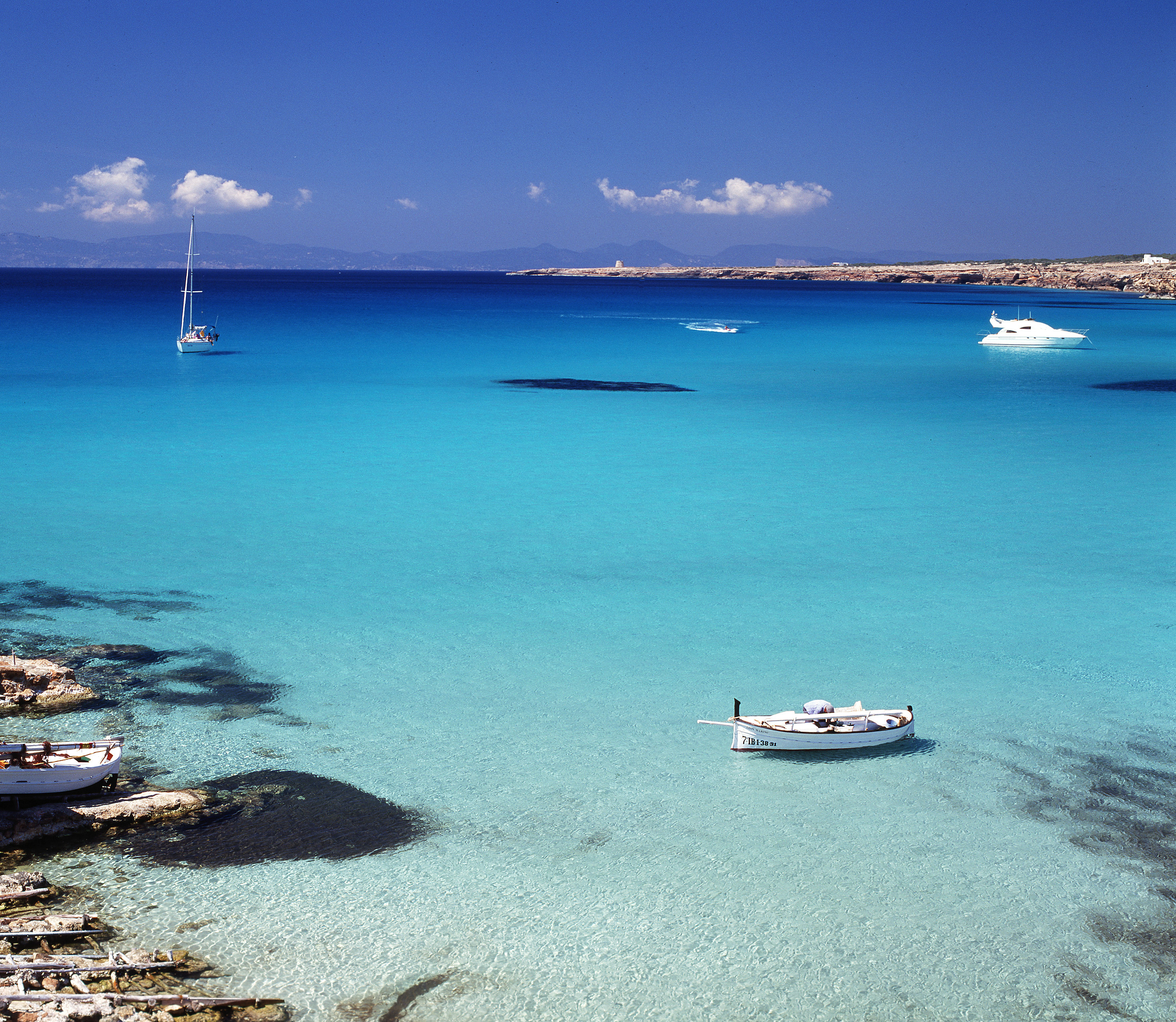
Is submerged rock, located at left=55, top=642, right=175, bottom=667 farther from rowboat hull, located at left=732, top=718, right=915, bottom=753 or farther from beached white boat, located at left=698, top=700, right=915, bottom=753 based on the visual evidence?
rowboat hull, located at left=732, top=718, right=915, bottom=753

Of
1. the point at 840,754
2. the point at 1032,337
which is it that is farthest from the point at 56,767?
the point at 1032,337

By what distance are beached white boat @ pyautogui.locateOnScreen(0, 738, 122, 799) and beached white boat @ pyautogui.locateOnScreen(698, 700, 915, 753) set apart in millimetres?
7200

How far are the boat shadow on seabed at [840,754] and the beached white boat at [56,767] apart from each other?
7679 millimetres

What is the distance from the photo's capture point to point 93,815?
1153cm

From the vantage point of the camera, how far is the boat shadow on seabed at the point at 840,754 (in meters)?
13.6

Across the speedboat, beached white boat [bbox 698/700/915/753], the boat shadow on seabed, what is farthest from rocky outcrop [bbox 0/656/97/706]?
the speedboat

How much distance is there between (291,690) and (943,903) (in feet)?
30.3

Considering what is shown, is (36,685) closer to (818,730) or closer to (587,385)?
(818,730)

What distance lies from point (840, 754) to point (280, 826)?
7.00 meters

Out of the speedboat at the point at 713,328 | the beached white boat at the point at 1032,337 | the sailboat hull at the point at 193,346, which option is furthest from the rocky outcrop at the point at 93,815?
the speedboat at the point at 713,328

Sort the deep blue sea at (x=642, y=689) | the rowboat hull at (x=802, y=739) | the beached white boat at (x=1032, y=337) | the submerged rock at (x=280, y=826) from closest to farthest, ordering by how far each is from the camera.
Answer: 1. the deep blue sea at (x=642, y=689)
2. the submerged rock at (x=280, y=826)
3. the rowboat hull at (x=802, y=739)
4. the beached white boat at (x=1032, y=337)

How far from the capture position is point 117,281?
7490 inches

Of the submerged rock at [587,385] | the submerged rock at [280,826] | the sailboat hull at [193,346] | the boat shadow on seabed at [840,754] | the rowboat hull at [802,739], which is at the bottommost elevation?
the submerged rock at [280,826]

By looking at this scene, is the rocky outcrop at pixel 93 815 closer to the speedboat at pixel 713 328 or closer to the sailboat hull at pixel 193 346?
the sailboat hull at pixel 193 346
